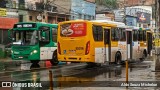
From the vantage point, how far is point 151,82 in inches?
596

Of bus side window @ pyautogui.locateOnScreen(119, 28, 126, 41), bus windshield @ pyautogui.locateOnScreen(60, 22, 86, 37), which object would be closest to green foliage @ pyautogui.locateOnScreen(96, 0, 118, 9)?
bus side window @ pyautogui.locateOnScreen(119, 28, 126, 41)

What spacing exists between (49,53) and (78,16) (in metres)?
31.6

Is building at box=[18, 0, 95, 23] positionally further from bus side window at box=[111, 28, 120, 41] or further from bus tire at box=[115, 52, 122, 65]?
bus tire at box=[115, 52, 122, 65]

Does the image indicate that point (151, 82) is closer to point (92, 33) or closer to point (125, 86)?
point (125, 86)

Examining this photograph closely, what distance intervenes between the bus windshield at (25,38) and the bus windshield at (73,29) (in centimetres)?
316

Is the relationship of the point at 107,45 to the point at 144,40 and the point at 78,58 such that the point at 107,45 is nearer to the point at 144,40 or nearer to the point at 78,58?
the point at 78,58

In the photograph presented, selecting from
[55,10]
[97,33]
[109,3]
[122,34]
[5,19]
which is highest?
[109,3]

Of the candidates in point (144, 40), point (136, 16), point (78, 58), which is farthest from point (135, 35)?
point (136, 16)

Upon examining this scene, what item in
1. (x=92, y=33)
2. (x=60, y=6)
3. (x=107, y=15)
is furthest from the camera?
(x=107, y=15)

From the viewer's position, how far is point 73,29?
21547 mm

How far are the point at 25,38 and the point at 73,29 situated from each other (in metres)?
4.59

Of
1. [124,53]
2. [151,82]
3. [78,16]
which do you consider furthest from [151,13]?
[151,82]

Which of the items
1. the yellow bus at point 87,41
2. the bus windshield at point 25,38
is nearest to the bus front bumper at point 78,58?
the yellow bus at point 87,41

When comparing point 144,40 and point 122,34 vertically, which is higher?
→ point 122,34
